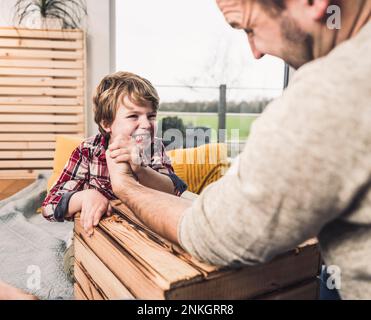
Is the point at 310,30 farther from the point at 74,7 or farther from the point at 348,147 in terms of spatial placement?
the point at 74,7

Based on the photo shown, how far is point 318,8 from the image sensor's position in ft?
1.01

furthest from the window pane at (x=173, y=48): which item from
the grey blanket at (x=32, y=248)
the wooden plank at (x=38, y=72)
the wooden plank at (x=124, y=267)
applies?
the wooden plank at (x=38, y=72)

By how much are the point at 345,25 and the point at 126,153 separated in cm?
28

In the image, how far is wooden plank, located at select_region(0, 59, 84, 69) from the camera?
65.8 inches

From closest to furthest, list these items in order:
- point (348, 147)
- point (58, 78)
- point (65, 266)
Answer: point (348, 147) < point (65, 266) < point (58, 78)

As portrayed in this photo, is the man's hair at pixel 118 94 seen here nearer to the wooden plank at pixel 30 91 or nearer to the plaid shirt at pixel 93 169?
the plaid shirt at pixel 93 169

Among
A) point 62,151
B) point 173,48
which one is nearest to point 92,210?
point 173,48

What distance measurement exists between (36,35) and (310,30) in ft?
5.80

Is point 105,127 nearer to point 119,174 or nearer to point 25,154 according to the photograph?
point 119,174

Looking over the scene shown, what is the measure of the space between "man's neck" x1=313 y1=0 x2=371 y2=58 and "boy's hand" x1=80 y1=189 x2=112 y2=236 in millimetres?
311

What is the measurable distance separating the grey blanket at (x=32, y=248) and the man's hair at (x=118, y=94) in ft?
1.39

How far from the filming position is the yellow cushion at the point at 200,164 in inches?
45.6
